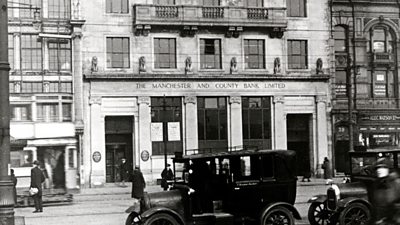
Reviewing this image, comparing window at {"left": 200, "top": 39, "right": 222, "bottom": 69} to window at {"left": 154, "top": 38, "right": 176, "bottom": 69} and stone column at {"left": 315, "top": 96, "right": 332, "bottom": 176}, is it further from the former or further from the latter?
stone column at {"left": 315, "top": 96, "right": 332, "bottom": 176}

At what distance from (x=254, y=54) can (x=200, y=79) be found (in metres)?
4.45

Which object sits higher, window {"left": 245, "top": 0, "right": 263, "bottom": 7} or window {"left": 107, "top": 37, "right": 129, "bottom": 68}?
window {"left": 245, "top": 0, "right": 263, "bottom": 7}

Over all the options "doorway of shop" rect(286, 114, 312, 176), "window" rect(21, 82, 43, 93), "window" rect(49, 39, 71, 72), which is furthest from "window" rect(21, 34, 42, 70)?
"doorway of shop" rect(286, 114, 312, 176)

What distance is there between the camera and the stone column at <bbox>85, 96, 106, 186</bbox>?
4022 centimetres

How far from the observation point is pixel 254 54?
4406 cm

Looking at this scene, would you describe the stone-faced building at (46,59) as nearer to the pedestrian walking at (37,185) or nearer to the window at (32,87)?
the window at (32,87)

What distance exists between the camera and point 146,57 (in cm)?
4178

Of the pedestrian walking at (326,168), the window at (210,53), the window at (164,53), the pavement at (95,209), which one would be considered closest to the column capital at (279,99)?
the window at (210,53)

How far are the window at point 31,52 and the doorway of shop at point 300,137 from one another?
1722cm

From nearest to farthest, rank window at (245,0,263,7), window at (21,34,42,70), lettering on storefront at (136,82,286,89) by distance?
window at (21,34,42,70) → lettering on storefront at (136,82,286,89) → window at (245,0,263,7)

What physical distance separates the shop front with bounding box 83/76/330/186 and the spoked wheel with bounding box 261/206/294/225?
2234 cm

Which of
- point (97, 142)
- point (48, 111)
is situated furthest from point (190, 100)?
point (48, 111)

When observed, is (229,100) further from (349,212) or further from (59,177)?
(349,212)

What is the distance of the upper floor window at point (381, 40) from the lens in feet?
150
